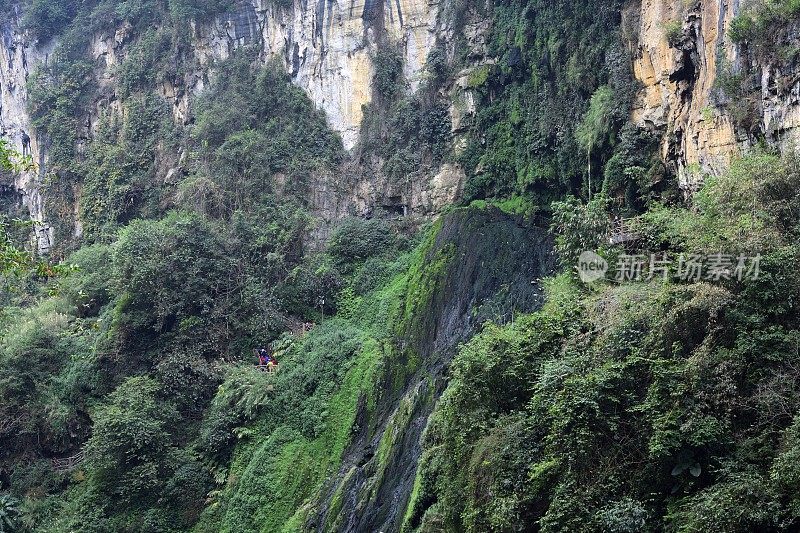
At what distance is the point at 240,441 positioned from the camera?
→ 50.3 feet

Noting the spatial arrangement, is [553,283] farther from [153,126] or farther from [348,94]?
[153,126]

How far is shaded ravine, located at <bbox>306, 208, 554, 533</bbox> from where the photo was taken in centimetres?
1205

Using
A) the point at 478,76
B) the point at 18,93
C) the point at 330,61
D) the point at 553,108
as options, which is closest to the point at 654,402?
the point at 553,108

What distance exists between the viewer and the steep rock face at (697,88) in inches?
375

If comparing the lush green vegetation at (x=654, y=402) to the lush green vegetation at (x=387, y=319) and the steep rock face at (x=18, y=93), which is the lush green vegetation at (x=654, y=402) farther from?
the steep rock face at (x=18, y=93)

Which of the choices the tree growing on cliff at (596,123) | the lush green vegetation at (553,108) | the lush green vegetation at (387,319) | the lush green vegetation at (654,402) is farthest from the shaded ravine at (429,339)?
the lush green vegetation at (654,402)

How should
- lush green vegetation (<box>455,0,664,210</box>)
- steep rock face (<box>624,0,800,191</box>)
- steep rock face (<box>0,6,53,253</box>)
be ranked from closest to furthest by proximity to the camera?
1. steep rock face (<box>624,0,800,191</box>)
2. lush green vegetation (<box>455,0,664,210</box>)
3. steep rock face (<box>0,6,53,253</box>)

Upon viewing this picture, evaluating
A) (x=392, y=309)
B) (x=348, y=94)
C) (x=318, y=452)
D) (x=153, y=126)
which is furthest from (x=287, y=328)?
(x=153, y=126)

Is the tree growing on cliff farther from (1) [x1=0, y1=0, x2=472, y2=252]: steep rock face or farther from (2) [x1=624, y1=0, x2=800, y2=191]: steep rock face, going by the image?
(1) [x1=0, y1=0, x2=472, y2=252]: steep rock face
